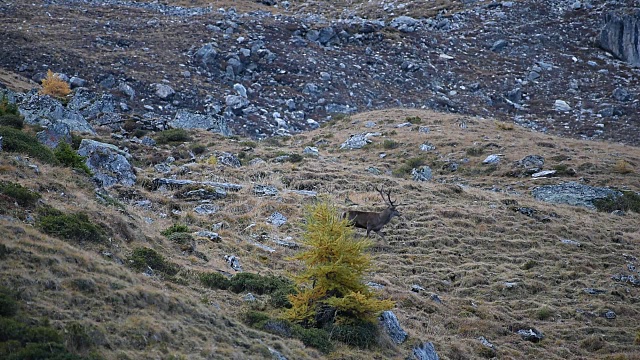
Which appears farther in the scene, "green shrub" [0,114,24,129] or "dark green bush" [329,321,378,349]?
"green shrub" [0,114,24,129]

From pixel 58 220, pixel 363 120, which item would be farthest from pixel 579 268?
pixel 363 120

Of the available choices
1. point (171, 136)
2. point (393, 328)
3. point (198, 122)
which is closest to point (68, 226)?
point (393, 328)

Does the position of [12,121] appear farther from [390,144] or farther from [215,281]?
[390,144]

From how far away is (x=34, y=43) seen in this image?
136 ft

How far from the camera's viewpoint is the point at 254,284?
14922 millimetres

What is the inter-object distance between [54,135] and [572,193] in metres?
22.1

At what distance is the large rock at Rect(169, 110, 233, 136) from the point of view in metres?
35.7

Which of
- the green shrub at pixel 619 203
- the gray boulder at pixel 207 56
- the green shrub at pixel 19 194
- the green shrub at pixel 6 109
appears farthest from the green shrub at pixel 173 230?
the gray boulder at pixel 207 56

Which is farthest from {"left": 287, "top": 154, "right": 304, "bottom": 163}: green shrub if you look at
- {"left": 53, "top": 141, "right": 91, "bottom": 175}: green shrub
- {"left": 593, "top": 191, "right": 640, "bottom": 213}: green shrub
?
{"left": 53, "top": 141, "right": 91, "bottom": 175}: green shrub

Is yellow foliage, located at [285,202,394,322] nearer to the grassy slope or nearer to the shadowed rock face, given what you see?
the grassy slope

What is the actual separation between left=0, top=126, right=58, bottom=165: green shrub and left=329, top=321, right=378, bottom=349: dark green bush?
28.8ft

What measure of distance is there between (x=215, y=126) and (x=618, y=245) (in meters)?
22.4

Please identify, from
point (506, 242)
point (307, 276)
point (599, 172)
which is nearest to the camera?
point (307, 276)

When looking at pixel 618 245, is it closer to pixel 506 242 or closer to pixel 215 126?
pixel 506 242
